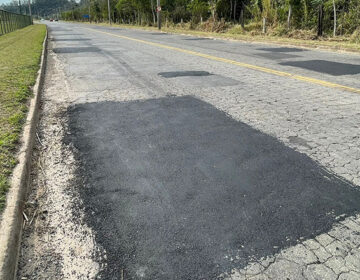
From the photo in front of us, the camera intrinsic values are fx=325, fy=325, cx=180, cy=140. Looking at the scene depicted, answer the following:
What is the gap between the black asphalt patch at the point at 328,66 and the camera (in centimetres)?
891

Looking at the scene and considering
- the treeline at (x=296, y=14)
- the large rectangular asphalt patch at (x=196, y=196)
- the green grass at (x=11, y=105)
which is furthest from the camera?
the treeline at (x=296, y=14)

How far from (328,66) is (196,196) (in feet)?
28.2

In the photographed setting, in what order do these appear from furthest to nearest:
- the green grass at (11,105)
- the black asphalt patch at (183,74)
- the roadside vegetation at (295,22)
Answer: the roadside vegetation at (295,22)
the black asphalt patch at (183,74)
the green grass at (11,105)

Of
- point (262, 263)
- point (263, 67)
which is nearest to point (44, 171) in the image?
point (262, 263)

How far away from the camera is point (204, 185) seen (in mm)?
3188

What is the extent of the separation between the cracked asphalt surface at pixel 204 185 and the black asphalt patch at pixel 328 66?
2.51 m

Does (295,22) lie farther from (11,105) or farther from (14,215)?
(14,215)

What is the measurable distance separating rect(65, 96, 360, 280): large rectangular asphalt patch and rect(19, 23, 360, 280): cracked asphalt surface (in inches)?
0.5

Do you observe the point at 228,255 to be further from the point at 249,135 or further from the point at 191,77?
the point at 191,77

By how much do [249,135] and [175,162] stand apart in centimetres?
129

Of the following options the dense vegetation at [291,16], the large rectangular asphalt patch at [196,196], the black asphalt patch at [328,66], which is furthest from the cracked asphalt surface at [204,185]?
the dense vegetation at [291,16]

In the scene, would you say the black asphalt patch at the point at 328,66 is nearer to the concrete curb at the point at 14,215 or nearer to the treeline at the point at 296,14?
the concrete curb at the point at 14,215

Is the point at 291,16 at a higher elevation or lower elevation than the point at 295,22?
higher

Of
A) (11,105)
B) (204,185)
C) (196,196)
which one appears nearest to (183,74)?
(11,105)
